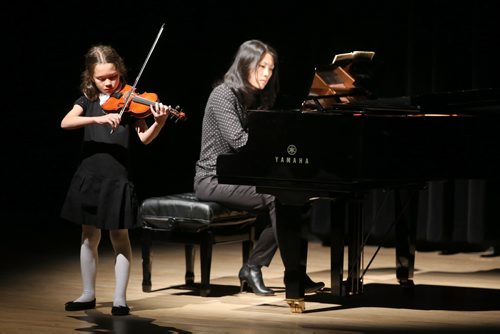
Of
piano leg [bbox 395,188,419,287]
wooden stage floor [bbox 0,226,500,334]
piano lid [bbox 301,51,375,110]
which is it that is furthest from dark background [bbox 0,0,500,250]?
piano lid [bbox 301,51,375,110]

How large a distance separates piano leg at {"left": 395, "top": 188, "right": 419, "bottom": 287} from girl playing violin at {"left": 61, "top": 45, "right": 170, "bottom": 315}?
148cm

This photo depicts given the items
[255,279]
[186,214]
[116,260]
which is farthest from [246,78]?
[116,260]

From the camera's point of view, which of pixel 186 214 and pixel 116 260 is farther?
pixel 186 214

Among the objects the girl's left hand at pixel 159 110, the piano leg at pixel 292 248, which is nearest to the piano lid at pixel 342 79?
the piano leg at pixel 292 248

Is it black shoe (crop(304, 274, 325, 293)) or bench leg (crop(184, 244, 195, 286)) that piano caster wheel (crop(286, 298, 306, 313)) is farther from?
bench leg (crop(184, 244, 195, 286))

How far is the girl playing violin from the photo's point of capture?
4473 mm

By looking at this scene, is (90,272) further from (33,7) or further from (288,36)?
(33,7)

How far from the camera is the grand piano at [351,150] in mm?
4336

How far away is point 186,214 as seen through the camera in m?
4.98

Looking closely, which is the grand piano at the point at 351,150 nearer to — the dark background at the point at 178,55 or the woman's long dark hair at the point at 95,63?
the woman's long dark hair at the point at 95,63

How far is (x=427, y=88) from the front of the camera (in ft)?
22.4

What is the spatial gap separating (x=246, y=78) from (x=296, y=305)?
44.5 inches

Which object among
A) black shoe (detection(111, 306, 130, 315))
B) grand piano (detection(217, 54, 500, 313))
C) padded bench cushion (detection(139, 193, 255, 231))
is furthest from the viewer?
padded bench cushion (detection(139, 193, 255, 231))

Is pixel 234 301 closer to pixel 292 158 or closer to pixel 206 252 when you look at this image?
pixel 206 252
